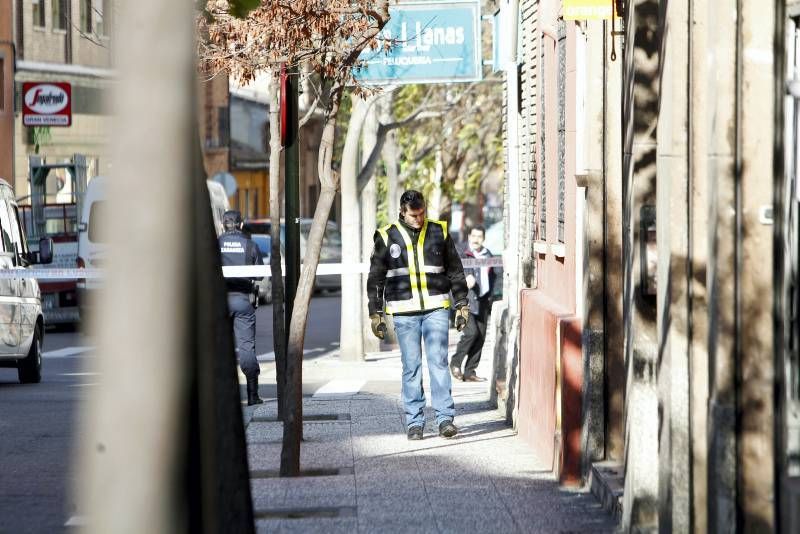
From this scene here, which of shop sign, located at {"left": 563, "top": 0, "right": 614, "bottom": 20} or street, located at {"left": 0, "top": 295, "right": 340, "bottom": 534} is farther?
street, located at {"left": 0, "top": 295, "right": 340, "bottom": 534}

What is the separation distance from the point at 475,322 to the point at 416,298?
6.00 meters

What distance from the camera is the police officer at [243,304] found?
15281 mm

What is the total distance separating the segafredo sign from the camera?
1366 inches

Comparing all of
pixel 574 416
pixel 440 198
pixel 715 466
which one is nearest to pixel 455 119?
pixel 440 198

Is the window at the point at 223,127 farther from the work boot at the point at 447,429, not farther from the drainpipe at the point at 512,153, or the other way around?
the work boot at the point at 447,429

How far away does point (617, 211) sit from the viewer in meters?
9.33

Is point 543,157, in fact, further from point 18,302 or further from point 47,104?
point 47,104

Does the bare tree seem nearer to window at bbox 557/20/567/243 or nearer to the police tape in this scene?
window at bbox 557/20/567/243

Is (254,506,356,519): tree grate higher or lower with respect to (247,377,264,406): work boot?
higher

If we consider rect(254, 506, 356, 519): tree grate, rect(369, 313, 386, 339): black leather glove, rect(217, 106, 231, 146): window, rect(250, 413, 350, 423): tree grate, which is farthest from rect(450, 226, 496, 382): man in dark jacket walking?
rect(217, 106, 231, 146): window

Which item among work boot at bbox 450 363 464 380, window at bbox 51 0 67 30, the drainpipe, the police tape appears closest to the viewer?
Result: the drainpipe

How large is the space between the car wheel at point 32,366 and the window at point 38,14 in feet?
68.6

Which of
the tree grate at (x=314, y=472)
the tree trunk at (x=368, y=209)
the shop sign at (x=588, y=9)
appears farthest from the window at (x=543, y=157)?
the tree trunk at (x=368, y=209)

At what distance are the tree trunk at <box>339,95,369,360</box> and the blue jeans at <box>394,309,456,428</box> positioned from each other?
8.83 meters
